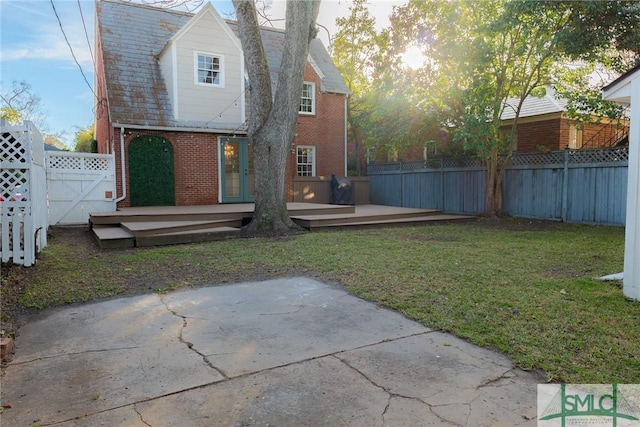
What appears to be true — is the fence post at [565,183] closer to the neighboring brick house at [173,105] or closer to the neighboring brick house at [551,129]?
the neighboring brick house at [551,129]

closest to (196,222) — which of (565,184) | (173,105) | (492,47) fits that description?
(173,105)

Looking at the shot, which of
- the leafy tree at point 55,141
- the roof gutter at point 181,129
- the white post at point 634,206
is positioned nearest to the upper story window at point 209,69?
the roof gutter at point 181,129

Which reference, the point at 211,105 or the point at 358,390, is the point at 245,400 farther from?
the point at 211,105

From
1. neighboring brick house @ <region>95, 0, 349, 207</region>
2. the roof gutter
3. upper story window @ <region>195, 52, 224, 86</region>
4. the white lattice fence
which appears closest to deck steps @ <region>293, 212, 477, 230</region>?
neighboring brick house @ <region>95, 0, 349, 207</region>

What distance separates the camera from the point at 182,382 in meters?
→ 2.78

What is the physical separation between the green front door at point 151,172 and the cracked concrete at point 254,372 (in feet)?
31.4

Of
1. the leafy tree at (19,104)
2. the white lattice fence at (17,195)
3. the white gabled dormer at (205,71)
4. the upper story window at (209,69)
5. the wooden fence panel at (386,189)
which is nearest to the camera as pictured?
the white lattice fence at (17,195)

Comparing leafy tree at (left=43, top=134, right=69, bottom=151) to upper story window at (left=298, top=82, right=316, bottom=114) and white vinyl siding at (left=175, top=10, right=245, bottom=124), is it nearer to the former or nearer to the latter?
white vinyl siding at (left=175, top=10, right=245, bottom=124)

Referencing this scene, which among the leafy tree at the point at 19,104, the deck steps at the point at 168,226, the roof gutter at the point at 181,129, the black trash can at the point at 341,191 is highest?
the leafy tree at the point at 19,104

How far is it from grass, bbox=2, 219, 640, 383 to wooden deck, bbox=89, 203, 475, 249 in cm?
69

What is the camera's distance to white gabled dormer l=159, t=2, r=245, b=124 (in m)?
13.6

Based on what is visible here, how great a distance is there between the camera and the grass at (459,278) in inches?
132

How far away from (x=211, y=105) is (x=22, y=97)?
2038cm

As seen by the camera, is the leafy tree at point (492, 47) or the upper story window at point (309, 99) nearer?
the leafy tree at point (492, 47)
